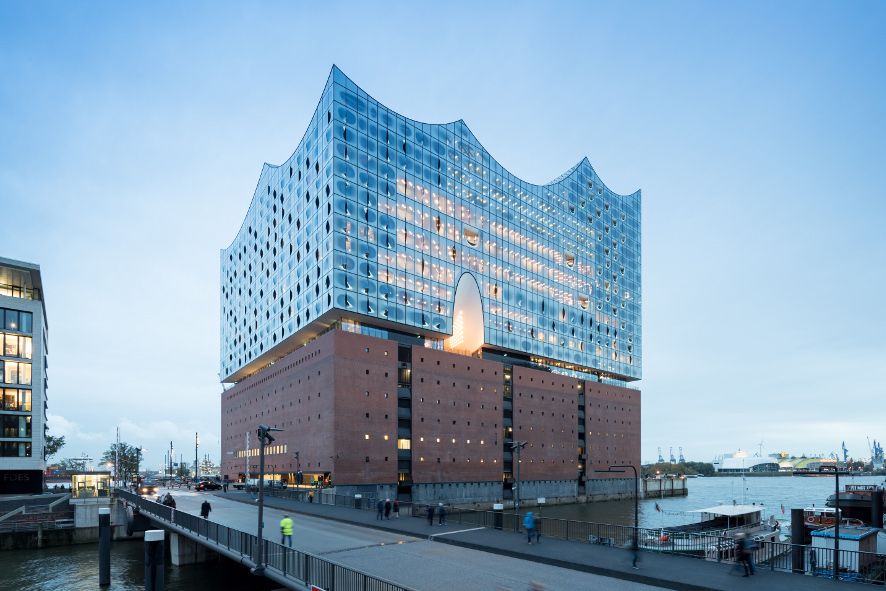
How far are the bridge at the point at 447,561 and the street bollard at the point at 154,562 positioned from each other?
282 centimetres

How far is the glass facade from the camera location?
3039 inches

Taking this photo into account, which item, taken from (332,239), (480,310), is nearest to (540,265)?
(480,310)

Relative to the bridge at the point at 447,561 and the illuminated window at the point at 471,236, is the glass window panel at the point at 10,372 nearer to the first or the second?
the bridge at the point at 447,561

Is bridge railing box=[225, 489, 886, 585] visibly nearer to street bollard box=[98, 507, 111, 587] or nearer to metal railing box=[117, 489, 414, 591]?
metal railing box=[117, 489, 414, 591]

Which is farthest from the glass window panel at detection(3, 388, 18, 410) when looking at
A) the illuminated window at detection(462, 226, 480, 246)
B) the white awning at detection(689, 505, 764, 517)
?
the white awning at detection(689, 505, 764, 517)

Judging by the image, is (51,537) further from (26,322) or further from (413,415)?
(413,415)

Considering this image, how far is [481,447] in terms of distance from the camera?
8744 centimetres

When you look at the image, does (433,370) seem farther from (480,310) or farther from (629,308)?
(629,308)

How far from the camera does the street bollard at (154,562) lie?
84.5 feet

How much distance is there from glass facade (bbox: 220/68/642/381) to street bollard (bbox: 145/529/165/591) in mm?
47505

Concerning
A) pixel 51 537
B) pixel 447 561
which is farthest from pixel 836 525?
pixel 51 537

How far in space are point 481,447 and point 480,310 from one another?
19.7 meters

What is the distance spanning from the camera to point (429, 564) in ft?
82.9

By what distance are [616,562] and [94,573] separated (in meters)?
35.8
